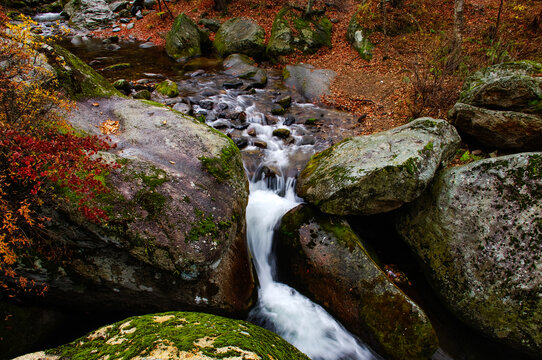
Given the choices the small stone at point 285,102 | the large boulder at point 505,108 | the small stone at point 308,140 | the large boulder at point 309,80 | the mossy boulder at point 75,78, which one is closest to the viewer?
the mossy boulder at point 75,78

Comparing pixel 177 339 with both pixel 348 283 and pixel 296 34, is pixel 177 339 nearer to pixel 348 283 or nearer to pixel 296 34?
pixel 348 283

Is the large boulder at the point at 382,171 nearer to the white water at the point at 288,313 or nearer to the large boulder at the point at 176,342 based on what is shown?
the white water at the point at 288,313

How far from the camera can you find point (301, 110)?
11344 millimetres

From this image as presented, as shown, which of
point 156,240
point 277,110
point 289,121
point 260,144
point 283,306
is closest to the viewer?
point 156,240

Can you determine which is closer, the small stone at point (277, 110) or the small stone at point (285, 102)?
the small stone at point (277, 110)

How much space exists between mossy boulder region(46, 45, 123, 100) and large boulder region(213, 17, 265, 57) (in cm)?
1056

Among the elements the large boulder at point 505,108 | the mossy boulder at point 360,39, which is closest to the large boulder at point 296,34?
the mossy boulder at point 360,39

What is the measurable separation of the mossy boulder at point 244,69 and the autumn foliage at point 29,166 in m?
9.85

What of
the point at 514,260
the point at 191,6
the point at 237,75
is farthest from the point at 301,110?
the point at 191,6

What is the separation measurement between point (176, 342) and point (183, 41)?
17257 mm

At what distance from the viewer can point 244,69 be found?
14.5 meters

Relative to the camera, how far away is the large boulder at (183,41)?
52.7 feet

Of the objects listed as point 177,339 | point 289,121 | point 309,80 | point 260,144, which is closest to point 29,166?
point 177,339

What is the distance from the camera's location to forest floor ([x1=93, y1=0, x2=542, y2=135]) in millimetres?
9141
